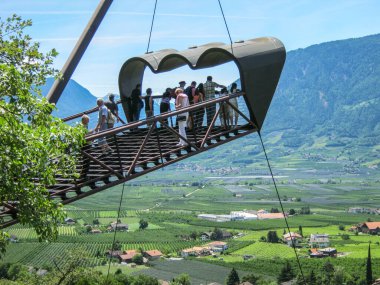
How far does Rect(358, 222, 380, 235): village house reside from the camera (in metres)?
125

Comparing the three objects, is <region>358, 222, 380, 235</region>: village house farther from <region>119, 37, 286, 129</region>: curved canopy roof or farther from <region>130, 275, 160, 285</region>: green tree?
<region>119, 37, 286, 129</region>: curved canopy roof

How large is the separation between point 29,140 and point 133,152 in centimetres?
397

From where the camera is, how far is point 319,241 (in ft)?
366

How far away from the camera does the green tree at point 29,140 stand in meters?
6.29

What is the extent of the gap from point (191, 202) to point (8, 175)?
170507mm

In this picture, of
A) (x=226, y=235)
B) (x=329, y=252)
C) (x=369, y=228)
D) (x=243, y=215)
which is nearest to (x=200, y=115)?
(x=329, y=252)

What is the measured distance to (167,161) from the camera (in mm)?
10016

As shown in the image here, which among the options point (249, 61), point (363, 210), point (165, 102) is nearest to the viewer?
point (249, 61)

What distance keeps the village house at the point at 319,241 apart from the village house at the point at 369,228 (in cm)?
1452

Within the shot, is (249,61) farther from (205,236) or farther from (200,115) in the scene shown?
(205,236)

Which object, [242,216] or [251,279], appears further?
[242,216]

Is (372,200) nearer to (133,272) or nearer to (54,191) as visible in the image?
(133,272)

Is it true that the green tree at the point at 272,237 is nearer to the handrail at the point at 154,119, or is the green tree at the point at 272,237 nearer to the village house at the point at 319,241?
the village house at the point at 319,241

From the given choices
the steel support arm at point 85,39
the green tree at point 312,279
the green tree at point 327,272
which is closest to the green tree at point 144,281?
the green tree at point 312,279
